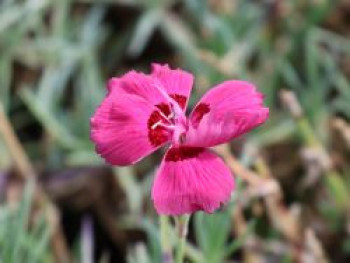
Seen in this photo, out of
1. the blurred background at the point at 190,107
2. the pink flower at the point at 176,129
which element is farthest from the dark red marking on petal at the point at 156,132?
the blurred background at the point at 190,107

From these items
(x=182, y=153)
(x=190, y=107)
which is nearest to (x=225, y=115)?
(x=182, y=153)

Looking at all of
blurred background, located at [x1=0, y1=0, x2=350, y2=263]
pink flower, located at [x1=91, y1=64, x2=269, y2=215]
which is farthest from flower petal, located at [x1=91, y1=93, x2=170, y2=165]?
blurred background, located at [x1=0, y1=0, x2=350, y2=263]

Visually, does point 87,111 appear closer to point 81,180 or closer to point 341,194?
point 81,180

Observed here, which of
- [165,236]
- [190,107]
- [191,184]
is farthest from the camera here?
[190,107]

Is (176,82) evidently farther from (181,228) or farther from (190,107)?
(190,107)

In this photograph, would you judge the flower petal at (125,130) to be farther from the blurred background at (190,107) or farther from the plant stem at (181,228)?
the blurred background at (190,107)

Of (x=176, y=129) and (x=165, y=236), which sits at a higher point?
(x=176, y=129)
